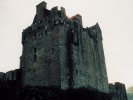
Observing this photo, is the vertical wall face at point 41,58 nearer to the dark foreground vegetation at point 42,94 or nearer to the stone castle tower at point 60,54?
the stone castle tower at point 60,54

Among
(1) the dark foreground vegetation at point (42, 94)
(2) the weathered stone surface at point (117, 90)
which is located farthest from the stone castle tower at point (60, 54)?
(2) the weathered stone surface at point (117, 90)

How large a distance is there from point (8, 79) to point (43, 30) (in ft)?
33.6

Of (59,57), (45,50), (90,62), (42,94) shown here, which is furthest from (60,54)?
(90,62)

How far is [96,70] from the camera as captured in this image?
36094 mm

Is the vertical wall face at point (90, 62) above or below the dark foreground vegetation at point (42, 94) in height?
above

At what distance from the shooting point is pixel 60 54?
30.3 metres

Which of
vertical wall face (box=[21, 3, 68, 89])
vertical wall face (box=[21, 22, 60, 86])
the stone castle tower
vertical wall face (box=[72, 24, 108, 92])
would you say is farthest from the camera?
vertical wall face (box=[72, 24, 108, 92])

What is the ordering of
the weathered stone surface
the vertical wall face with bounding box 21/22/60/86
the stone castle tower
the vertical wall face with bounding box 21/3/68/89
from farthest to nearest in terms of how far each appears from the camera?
the weathered stone surface < the stone castle tower < the vertical wall face with bounding box 21/22/60/86 < the vertical wall face with bounding box 21/3/68/89

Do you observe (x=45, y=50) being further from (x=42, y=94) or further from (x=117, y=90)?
(x=117, y=90)

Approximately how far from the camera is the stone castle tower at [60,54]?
99.2ft

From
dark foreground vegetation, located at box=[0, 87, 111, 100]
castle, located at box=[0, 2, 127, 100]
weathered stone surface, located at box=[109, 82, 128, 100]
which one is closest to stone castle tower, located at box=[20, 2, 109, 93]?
castle, located at box=[0, 2, 127, 100]

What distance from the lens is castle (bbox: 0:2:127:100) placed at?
3028 cm

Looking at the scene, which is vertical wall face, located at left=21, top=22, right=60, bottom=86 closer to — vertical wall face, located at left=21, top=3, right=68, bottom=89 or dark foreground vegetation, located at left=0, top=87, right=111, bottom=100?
vertical wall face, located at left=21, top=3, right=68, bottom=89

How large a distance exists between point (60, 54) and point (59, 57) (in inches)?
19.3
